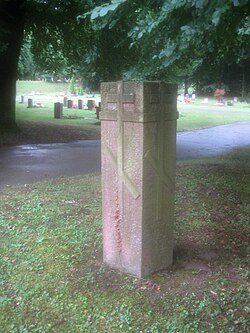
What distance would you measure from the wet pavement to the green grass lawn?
2444 millimetres

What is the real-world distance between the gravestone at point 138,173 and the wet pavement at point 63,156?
4.54 metres

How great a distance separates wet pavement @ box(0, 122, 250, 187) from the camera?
9.42 m

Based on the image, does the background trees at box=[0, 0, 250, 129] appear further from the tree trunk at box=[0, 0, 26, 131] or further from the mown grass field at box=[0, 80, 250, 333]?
the mown grass field at box=[0, 80, 250, 333]

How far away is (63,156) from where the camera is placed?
39.9 ft

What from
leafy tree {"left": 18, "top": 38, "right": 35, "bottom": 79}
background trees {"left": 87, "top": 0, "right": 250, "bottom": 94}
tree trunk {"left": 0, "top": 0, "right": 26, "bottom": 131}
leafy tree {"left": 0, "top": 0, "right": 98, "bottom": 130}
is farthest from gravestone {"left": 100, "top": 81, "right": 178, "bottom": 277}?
leafy tree {"left": 18, "top": 38, "right": 35, "bottom": 79}

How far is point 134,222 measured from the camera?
4117 millimetres

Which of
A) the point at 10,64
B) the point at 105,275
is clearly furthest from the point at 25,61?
the point at 105,275

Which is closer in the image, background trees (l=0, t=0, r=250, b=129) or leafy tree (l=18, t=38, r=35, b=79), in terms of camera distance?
background trees (l=0, t=0, r=250, b=129)

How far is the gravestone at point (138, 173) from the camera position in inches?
155

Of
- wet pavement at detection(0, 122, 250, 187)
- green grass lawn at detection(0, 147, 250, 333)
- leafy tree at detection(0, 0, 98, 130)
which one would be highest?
leafy tree at detection(0, 0, 98, 130)

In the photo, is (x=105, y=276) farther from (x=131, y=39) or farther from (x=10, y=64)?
(x=10, y=64)

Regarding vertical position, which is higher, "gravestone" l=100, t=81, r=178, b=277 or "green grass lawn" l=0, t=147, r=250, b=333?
"gravestone" l=100, t=81, r=178, b=277

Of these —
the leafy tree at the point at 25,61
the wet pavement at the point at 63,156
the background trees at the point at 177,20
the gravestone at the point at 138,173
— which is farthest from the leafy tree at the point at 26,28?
the gravestone at the point at 138,173

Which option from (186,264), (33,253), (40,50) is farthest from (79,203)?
(40,50)
